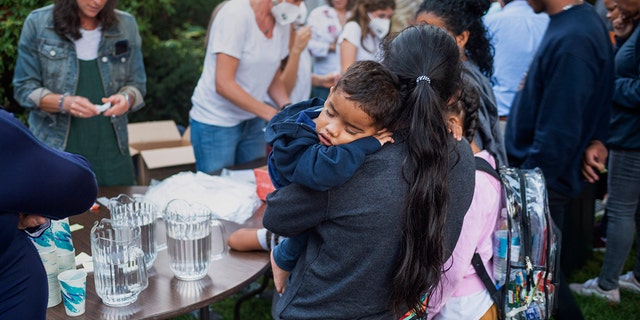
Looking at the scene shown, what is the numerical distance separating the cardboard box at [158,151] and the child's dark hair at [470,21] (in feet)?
6.35

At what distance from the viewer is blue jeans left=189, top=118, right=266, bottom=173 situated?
3021 millimetres

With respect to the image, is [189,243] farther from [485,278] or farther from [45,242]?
[485,278]

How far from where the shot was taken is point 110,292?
153 centimetres

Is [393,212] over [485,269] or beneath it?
over

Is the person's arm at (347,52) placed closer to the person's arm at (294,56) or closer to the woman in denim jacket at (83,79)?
the person's arm at (294,56)

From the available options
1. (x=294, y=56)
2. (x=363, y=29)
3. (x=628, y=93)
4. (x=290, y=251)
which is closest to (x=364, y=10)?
(x=363, y=29)

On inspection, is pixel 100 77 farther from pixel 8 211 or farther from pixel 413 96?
pixel 413 96

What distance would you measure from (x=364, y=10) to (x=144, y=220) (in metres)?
2.80

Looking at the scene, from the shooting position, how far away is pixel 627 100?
9.56 feet

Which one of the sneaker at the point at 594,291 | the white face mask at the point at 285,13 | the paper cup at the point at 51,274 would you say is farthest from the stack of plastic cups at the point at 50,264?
the sneaker at the point at 594,291

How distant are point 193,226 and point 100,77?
1532 millimetres

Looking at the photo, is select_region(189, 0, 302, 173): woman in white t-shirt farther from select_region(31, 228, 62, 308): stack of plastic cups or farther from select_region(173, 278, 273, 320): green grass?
select_region(31, 228, 62, 308): stack of plastic cups

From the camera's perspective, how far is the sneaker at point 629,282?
10.8 ft

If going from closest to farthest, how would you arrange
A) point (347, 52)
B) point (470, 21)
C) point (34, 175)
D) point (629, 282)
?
point (34, 175), point (470, 21), point (629, 282), point (347, 52)
